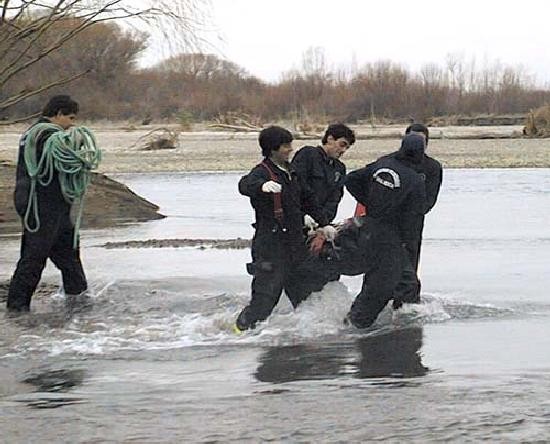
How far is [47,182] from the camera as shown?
988cm

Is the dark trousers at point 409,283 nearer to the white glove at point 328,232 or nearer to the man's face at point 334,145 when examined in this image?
the white glove at point 328,232

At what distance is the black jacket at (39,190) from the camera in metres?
9.84

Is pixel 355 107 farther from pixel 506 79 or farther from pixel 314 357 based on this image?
pixel 314 357

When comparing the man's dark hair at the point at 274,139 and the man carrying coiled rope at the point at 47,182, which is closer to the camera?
the man's dark hair at the point at 274,139

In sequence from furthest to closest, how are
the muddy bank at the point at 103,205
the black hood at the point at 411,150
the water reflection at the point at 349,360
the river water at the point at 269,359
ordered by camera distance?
1. the muddy bank at the point at 103,205
2. the black hood at the point at 411,150
3. the water reflection at the point at 349,360
4. the river water at the point at 269,359

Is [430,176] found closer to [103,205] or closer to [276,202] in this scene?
[276,202]

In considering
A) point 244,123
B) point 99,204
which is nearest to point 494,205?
point 99,204

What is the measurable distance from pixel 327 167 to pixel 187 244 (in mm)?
6013

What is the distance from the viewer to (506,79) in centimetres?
9775

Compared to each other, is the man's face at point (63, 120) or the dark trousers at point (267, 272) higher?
the man's face at point (63, 120)

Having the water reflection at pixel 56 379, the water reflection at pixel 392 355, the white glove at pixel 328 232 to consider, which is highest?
the white glove at pixel 328 232

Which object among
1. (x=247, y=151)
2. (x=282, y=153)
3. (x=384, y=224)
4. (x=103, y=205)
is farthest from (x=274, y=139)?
(x=247, y=151)

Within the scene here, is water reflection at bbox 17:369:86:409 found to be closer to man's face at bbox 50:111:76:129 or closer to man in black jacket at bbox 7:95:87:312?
man in black jacket at bbox 7:95:87:312

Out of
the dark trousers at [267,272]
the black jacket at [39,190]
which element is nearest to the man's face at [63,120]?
the black jacket at [39,190]
